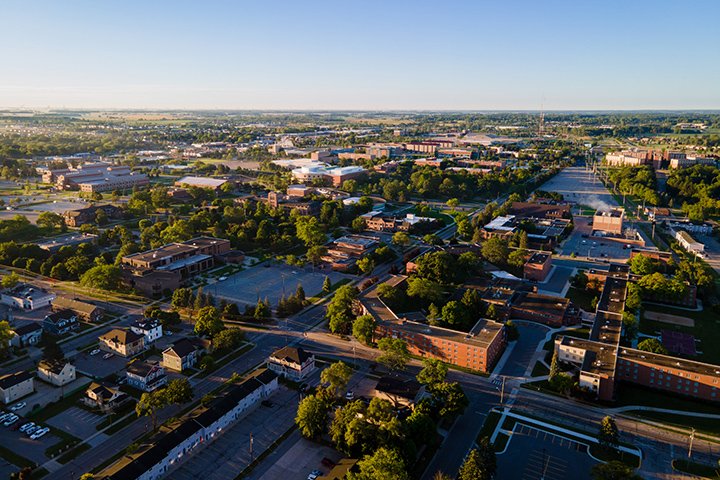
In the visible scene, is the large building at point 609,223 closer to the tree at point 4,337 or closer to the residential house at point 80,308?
the residential house at point 80,308

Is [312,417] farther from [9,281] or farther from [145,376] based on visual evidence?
[9,281]

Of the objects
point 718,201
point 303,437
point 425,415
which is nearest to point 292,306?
point 303,437

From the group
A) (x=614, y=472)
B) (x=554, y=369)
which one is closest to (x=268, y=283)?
(x=554, y=369)

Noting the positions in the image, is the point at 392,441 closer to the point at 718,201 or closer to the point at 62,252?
the point at 62,252

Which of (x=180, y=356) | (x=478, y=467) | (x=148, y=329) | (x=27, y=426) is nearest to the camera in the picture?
(x=478, y=467)

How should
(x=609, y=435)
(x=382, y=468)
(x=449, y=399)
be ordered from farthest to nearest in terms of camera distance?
(x=449, y=399) < (x=609, y=435) < (x=382, y=468)

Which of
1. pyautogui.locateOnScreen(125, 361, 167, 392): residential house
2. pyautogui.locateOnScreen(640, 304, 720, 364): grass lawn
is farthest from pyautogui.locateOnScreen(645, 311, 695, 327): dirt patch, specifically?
pyautogui.locateOnScreen(125, 361, 167, 392): residential house

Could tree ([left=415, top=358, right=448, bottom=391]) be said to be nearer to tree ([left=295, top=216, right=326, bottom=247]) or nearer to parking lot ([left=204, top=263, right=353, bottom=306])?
parking lot ([left=204, top=263, right=353, bottom=306])
